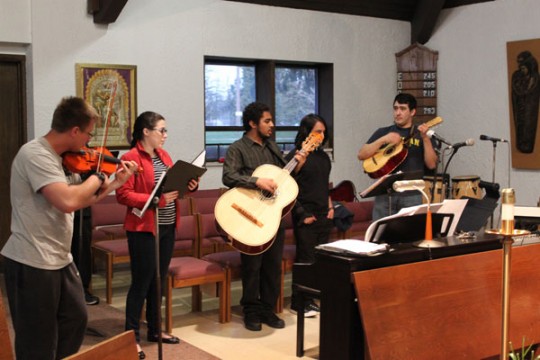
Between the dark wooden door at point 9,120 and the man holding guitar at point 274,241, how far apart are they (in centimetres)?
298

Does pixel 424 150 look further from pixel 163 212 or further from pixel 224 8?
pixel 224 8

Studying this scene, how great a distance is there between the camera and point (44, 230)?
3152 millimetres

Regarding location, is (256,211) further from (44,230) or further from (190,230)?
(44,230)

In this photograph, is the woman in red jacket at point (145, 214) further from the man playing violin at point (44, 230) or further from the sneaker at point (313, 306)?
the sneaker at point (313, 306)

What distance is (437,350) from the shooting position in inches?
139

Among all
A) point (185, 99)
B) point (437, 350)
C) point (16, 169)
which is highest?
point (185, 99)

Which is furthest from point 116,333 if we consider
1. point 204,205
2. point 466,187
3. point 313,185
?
point 466,187

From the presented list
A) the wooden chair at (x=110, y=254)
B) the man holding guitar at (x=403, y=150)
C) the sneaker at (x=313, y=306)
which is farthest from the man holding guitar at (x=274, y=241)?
the wooden chair at (x=110, y=254)

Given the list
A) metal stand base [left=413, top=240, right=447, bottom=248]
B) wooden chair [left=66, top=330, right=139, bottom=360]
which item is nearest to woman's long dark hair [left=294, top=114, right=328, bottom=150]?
metal stand base [left=413, top=240, right=447, bottom=248]

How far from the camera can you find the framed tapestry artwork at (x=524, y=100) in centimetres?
844

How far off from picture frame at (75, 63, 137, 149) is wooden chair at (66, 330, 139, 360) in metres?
5.39

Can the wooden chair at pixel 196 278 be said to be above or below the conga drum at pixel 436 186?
below

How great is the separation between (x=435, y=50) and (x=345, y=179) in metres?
2.21

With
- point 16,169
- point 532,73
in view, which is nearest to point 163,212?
point 16,169
